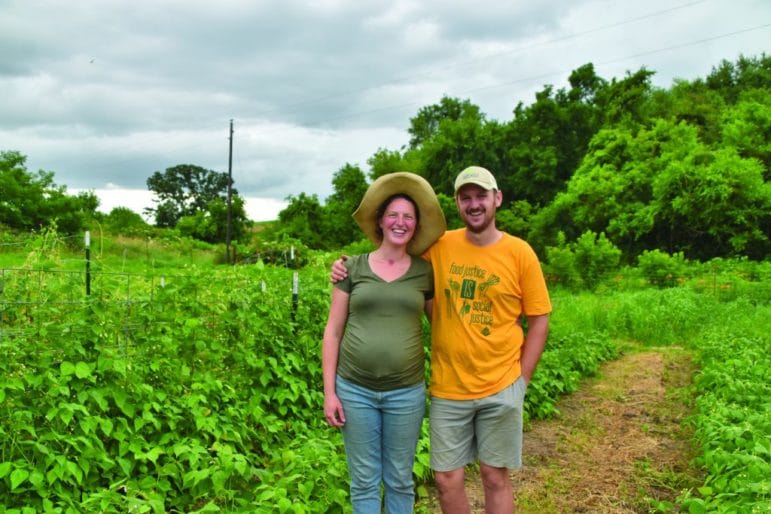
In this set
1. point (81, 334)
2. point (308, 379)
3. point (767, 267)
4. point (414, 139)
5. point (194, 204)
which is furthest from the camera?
point (194, 204)

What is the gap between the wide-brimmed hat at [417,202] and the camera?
9.14 ft

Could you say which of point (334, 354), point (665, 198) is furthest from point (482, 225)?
point (665, 198)

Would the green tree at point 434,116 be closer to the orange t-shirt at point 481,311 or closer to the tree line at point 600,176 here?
the tree line at point 600,176

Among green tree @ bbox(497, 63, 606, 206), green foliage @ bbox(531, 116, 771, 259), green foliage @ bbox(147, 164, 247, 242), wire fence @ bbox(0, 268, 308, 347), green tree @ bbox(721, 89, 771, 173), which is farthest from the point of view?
green foliage @ bbox(147, 164, 247, 242)

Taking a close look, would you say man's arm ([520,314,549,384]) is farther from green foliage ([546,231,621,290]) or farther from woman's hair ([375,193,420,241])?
green foliage ([546,231,621,290])

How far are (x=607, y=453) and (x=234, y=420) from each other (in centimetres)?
291

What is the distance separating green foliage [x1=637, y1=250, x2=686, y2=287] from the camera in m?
17.5

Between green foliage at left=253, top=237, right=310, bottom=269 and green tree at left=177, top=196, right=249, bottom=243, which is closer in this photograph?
green foliage at left=253, top=237, right=310, bottom=269

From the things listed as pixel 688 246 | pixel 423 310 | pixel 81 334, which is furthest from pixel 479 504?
pixel 688 246

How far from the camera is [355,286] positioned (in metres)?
2.65

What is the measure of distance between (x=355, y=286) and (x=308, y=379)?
7.49 ft

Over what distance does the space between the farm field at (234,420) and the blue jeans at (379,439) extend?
0.42 meters

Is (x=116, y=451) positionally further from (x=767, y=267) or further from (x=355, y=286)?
(x=767, y=267)

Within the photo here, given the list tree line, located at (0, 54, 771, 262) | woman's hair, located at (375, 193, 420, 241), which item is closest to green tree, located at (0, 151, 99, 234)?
tree line, located at (0, 54, 771, 262)
